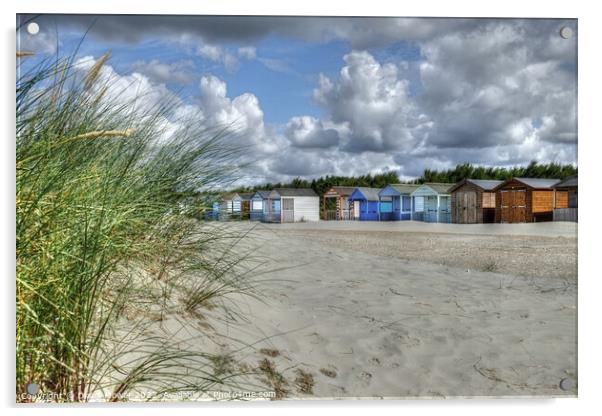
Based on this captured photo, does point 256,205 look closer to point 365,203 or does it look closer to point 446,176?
point 365,203

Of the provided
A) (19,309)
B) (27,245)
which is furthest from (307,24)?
(19,309)

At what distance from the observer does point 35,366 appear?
6.68ft

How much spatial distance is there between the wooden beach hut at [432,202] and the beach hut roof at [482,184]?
0.03 metres

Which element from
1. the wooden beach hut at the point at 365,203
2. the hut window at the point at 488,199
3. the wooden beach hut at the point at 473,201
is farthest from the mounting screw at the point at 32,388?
the hut window at the point at 488,199

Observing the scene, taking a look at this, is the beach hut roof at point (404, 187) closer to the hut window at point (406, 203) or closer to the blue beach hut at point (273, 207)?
the hut window at point (406, 203)

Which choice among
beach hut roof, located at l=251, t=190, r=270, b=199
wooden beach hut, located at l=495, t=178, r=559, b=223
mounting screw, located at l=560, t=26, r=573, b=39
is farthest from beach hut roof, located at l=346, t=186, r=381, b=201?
mounting screw, located at l=560, t=26, r=573, b=39

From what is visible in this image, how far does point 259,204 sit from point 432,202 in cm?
86

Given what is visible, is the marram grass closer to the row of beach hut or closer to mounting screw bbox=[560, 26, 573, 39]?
the row of beach hut

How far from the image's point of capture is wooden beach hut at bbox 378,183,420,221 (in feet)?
8.31

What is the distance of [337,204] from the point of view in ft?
8.35

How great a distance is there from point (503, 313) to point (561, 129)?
3.09 feet

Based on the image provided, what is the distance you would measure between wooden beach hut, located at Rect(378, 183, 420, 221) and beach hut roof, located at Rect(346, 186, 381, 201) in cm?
Answer: 2

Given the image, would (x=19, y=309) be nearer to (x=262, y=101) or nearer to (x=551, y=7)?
(x=262, y=101)
